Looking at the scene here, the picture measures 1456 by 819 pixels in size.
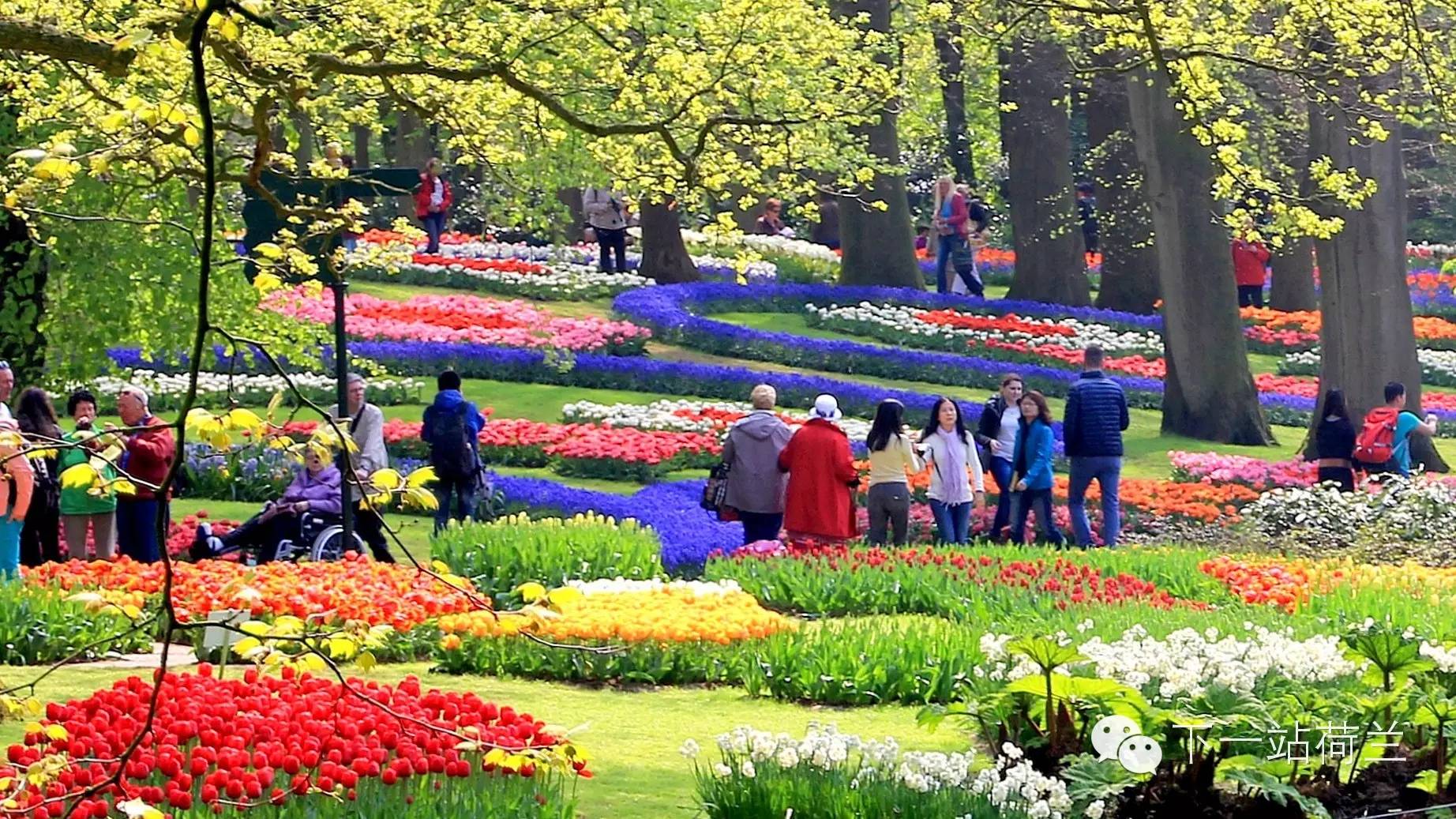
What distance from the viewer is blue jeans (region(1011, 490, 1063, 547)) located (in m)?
16.4

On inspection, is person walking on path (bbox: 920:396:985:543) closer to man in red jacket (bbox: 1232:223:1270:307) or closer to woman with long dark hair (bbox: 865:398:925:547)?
woman with long dark hair (bbox: 865:398:925:547)

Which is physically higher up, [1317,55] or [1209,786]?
[1317,55]

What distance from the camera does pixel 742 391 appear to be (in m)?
23.9

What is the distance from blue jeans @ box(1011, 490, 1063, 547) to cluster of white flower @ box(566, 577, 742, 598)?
471cm

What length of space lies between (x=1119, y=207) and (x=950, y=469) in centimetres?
1671

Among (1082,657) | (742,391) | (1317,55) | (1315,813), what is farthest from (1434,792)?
(742,391)

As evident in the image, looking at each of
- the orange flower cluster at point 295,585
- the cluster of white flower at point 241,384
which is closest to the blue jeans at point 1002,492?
the orange flower cluster at point 295,585

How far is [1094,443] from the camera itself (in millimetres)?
16016

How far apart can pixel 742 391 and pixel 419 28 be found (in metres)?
10.7

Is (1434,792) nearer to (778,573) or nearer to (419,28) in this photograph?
(778,573)

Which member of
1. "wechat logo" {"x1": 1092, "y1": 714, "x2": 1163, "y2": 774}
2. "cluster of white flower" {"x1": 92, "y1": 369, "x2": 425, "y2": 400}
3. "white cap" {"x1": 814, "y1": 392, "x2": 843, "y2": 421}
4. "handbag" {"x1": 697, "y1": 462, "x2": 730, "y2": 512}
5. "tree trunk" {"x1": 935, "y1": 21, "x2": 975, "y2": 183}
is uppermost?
"tree trunk" {"x1": 935, "y1": 21, "x2": 975, "y2": 183}

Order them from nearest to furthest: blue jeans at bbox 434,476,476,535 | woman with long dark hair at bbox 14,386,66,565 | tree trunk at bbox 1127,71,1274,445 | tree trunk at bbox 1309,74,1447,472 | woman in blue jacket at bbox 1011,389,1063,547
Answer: woman with long dark hair at bbox 14,386,66,565 → blue jeans at bbox 434,476,476,535 → woman in blue jacket at bbox 1011,389,1063,547 → tree trunk at bbox 1309,74,1447,472 → tree trunk at bbox 1127,71,1274,445

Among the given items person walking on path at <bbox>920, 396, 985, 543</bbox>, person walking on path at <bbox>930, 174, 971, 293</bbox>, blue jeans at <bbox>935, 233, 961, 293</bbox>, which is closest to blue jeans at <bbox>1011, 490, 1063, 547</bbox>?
person walking on path at <bbox>920, 396, 985, 543</bbox>

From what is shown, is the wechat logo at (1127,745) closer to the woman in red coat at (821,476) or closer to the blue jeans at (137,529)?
the woman in red coat at (821,476)
